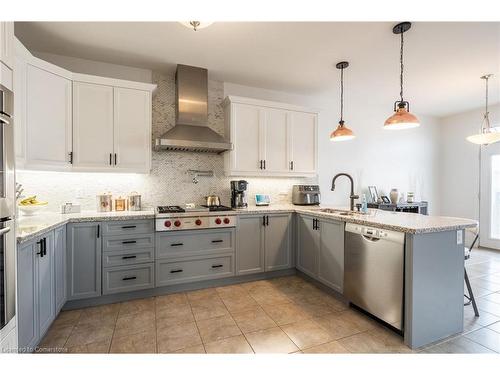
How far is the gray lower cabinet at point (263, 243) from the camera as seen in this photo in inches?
121

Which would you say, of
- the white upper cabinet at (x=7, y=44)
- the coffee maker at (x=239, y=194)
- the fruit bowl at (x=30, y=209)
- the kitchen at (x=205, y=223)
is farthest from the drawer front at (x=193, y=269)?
the white upper cabinet at (x=7, y=44)

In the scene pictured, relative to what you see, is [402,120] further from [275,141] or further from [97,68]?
[97,68]

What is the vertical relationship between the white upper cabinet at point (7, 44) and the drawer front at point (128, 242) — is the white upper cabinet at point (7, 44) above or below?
above

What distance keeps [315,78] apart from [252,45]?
1248 mm

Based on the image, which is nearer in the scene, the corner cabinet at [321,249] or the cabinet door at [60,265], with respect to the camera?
the cabinet door at [60,265]

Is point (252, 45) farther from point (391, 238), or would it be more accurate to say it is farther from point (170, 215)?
point (391, 238)

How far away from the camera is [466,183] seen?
5121mm

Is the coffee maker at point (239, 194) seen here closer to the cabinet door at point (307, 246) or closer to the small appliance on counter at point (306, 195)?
→ the cabinet door at point (307, 246)

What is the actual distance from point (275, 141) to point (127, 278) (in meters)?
2.55

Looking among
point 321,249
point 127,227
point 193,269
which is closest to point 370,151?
point 321,249

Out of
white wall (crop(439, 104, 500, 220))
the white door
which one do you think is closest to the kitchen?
the white door

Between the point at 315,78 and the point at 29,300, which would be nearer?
the point at 29,300

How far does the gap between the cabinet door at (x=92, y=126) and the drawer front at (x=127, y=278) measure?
1.15 m
